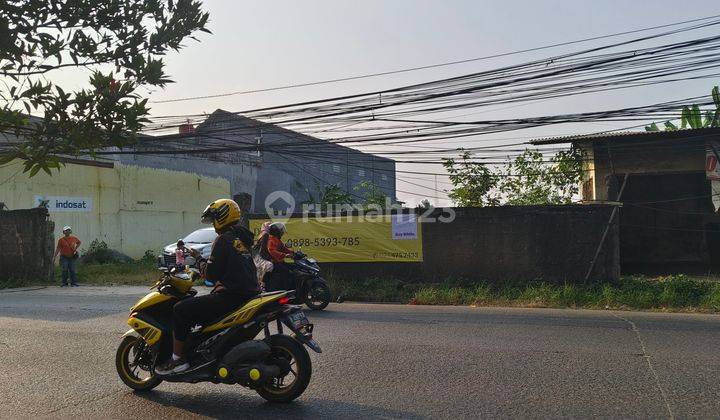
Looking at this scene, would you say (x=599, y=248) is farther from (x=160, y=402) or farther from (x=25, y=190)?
(x=25, y=190)

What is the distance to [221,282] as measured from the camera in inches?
201

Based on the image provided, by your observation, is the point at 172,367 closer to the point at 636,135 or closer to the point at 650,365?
the point at 650,365

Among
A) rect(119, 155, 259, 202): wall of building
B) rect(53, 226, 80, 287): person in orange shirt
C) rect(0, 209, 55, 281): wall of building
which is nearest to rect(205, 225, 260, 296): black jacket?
rect(53, 226, 80, 287): person in orange shirt

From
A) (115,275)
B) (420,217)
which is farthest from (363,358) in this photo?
(115,275)

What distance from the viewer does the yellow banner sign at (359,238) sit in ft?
46.2

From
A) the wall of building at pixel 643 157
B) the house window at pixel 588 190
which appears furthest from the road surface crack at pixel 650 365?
the house window at pixel 588 190

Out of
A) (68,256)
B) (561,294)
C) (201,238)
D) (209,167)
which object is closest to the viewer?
(561,294)

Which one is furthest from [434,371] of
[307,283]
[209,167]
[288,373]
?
[209,167]

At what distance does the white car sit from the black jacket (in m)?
12.2

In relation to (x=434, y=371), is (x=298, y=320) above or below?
above

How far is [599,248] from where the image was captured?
1282 cm

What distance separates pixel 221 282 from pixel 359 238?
9.37 m

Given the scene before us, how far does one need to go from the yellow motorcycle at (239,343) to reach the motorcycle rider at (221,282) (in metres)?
0.08

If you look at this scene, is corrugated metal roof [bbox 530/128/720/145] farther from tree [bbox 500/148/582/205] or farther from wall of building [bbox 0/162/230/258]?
wall of building [bbox 0/162/230/258]
